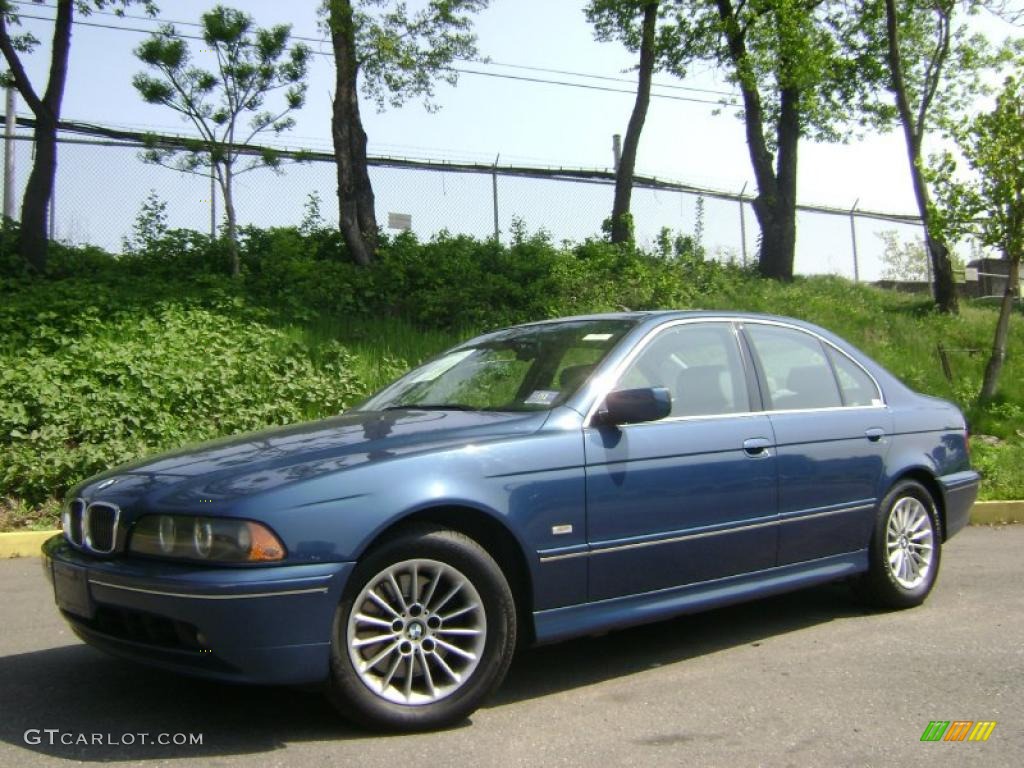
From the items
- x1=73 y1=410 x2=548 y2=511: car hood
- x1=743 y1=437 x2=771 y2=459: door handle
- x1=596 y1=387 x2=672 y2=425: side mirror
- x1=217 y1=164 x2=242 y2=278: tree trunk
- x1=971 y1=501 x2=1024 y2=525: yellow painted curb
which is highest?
x1=217 y1=164 x2=242 y2=278: tree trunk

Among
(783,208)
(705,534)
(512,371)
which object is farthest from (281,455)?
(783,208)

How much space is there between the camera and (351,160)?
1545 cm

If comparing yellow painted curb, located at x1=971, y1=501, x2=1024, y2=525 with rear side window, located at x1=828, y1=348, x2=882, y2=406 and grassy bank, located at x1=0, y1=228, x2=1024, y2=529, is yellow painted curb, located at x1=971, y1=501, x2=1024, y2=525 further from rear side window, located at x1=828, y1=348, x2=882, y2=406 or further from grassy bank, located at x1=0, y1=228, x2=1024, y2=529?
rear side window, located at x1=828, y1=348, x2=882, y2=406

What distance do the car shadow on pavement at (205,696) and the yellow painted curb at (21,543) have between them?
291cm

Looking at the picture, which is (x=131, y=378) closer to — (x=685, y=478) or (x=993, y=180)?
(x=685, y=478)

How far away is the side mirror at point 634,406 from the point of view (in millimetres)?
4293

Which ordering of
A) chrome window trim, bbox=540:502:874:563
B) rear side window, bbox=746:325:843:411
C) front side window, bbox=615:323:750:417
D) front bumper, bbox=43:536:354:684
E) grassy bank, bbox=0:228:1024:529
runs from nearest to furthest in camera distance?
front bumper, bbox=43:536:354:684
chrome window trim, bbox=540:502:874:563
front side window, bbox=615:323:750:417
rear side window, bbox=746:325:843:411
grassy bank, bbox=0:228:1024:529

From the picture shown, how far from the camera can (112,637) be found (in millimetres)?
3668

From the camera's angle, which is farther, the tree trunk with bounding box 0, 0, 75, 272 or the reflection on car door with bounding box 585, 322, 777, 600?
the tree trunk with bounding box 0, 0, 75, 272

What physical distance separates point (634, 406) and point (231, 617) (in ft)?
5.86

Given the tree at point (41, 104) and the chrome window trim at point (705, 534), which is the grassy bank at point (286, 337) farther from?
the chrome window trim at point (705, 534)

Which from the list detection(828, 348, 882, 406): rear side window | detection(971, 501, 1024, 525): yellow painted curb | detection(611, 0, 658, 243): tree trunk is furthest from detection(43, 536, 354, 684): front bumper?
detection(611, 0, 658, 243): tree trunk

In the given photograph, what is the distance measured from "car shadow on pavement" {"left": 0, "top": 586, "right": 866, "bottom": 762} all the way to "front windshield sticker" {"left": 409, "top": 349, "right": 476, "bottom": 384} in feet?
4.64

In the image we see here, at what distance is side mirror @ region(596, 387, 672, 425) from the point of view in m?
4.29
